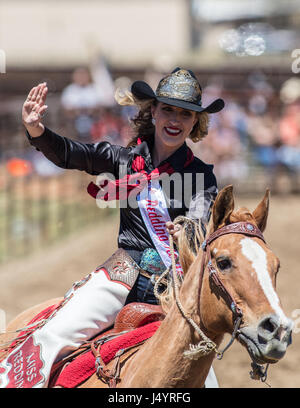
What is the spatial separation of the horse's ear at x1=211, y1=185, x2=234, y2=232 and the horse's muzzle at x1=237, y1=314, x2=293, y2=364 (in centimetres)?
53

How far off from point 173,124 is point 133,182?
38 cm

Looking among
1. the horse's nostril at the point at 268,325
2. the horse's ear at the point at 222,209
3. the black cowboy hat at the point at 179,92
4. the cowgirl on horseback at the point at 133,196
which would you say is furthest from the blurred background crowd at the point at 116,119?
the horse's nostril at the point at 268,325

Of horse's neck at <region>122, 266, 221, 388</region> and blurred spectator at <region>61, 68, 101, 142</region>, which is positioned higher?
blurred spectator at <region>61, 68, 101, 142</region>

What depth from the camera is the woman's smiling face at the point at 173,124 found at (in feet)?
12.0

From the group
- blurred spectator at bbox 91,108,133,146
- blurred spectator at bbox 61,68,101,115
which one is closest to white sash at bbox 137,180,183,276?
blurred spectator at bbox 91,108,133,146

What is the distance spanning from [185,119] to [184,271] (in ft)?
2.79

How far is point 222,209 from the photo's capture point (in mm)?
3066

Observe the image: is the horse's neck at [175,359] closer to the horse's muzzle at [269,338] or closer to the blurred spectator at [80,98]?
the horse's muzzle at [269,338]

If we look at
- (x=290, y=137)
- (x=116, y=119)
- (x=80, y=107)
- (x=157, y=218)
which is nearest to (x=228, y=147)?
(x=290, y=137)

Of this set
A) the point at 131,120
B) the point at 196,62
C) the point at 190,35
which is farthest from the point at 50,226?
the point at 190,35

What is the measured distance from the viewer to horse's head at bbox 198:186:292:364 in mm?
2693

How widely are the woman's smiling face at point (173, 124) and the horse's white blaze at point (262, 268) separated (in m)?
0.93

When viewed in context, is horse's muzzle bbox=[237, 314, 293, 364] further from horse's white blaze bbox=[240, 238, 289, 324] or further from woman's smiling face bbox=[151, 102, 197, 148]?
woman's smiling face bbox=[151, 102, 197, 148]
